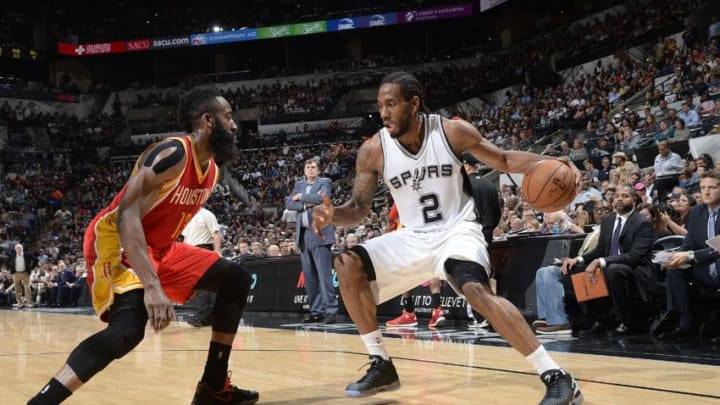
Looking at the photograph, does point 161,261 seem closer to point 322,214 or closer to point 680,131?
point 322,214

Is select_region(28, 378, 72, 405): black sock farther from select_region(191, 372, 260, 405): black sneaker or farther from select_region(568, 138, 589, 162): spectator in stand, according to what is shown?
select_region(568, 138, 589, 162): spectator in stand

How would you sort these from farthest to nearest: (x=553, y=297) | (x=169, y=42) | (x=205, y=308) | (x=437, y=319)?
(x=169, y=42), (x=205, y=308), (x=437, y=319), (x=553, y=297)

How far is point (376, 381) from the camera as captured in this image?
366cm

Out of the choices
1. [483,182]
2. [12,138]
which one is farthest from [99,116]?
[483,182]

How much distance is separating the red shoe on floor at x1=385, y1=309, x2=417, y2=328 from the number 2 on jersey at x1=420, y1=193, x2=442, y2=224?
389 centimetres

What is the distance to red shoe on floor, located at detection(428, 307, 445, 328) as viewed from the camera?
283 inches

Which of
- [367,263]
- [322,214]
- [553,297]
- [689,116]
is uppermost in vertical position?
[689,116]

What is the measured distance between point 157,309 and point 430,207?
1486 millimetres

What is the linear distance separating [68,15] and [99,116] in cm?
640

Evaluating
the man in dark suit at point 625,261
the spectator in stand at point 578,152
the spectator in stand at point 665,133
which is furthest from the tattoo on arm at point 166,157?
the spectator in stand at point 578,152

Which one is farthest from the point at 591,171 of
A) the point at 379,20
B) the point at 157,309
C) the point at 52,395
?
the point at 379,20

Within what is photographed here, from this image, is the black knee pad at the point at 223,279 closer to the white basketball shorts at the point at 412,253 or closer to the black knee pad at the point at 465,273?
the white basketball shorts at the point at 412,253

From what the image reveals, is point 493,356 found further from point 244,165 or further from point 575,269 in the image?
point 244,165

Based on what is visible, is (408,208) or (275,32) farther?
(275,32)
